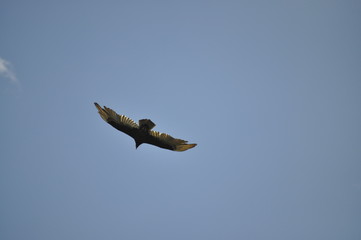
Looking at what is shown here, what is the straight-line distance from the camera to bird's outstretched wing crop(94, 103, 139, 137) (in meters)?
16.0

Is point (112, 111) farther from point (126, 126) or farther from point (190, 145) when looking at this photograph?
point (190, 145)

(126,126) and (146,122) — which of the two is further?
(126,126)

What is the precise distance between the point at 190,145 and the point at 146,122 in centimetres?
267

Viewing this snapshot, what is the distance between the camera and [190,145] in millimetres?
15906

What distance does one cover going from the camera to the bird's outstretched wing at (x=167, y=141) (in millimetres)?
15906

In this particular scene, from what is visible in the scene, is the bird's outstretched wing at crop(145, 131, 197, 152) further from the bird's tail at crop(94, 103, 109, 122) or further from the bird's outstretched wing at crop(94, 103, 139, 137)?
the bird's tail at crop(94, 103, 109, 122)

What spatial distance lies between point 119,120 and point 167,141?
2800 millimetres

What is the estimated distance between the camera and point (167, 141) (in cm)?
1620

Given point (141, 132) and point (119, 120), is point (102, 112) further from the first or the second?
point (141, 132)

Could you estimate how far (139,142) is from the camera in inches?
660

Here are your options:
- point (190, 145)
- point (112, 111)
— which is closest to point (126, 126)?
point (112, 111)

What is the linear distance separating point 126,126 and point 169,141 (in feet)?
8.03

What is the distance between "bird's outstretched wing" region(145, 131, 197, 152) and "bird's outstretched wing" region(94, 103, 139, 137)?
0.98m

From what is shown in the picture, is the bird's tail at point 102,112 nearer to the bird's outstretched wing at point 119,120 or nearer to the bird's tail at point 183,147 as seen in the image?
the bird's outstretched wing at point 119,120
